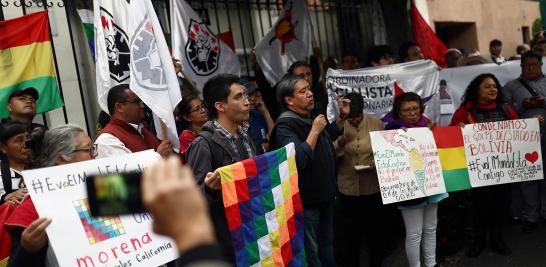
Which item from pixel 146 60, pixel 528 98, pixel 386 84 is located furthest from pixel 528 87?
pixel 146 60

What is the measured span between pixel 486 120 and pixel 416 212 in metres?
1.31

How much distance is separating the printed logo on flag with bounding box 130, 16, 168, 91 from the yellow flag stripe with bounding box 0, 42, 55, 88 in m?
1.13

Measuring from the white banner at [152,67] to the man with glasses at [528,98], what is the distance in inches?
A: 147

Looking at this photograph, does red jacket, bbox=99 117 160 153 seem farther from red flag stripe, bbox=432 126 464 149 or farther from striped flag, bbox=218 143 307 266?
red flag stripe, bbox=432 126 464 149

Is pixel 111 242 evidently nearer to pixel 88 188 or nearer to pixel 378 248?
pixel 88 188

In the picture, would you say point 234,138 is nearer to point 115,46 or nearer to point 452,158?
point 115,46

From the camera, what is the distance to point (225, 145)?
11.1 ft

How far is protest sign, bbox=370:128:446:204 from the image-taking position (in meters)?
4.49

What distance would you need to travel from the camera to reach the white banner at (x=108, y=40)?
170 inches

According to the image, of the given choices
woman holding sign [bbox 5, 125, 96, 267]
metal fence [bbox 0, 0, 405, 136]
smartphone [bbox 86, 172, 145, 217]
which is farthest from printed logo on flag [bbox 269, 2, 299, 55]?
smartphone [bbox 86, 172, 145, 217]

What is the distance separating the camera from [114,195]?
1.23 meters

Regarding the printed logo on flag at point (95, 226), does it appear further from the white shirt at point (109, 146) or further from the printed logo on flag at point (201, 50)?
the printed logo on flag at point (201, 50)

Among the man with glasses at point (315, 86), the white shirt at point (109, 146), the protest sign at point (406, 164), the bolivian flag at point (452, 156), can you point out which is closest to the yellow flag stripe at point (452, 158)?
the bolivian flag at point (452, 156)

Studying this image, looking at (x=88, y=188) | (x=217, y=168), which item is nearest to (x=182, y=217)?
(x=88, y=188)
